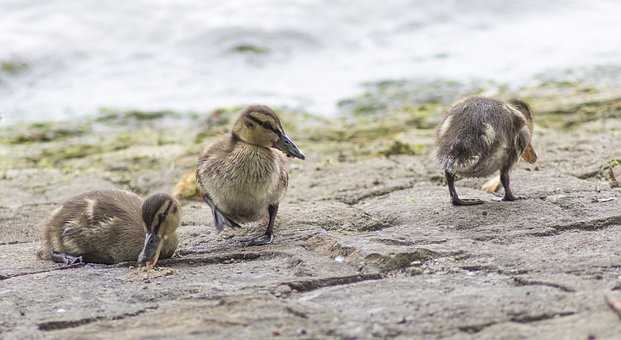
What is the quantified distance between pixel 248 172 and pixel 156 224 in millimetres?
739

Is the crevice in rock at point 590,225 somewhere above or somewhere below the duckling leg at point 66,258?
above

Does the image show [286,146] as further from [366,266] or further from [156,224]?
[366,266]

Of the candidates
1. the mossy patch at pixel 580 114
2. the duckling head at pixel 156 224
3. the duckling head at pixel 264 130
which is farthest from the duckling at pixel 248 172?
the mossy patch at pixel 580 114

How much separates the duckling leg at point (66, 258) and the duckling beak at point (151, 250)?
42 centimetres

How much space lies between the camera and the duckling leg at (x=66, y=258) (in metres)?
4.97

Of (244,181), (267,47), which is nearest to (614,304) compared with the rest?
(244,181)

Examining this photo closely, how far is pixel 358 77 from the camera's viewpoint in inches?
469

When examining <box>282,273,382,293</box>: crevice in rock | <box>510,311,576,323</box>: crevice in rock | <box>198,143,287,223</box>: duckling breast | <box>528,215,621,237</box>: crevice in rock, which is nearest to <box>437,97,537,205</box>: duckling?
<box>528,215,621,237</box>: crevice in rock

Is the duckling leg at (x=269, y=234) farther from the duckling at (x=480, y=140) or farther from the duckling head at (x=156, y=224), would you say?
the duckling at (x=480, y=140)

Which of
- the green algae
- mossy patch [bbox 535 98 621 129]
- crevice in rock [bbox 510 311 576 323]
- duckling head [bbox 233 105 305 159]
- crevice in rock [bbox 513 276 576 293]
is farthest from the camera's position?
the green algae

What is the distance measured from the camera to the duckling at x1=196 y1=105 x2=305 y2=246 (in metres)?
5.30

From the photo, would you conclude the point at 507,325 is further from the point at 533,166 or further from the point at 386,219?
the point at 533,166

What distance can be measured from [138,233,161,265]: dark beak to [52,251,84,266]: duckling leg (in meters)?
0.45

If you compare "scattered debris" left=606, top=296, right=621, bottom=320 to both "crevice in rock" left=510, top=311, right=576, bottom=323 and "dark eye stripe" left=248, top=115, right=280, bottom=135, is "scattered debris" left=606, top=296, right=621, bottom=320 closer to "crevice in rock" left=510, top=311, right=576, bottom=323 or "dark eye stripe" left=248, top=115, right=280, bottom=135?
"crevice in rock" left=510, top=311, right=576, bottom=323
